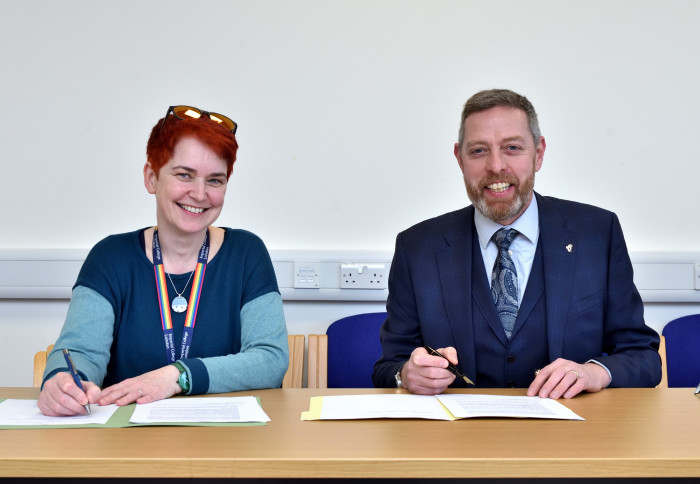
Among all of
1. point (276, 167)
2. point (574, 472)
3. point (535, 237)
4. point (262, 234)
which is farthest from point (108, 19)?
point (574, 472)

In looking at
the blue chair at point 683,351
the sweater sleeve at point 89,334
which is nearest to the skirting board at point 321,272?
the blue chair at point 683,351

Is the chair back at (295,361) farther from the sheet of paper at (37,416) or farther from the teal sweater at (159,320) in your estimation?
the sheet of paper at (37,416)

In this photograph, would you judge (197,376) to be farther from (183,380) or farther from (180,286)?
(180,286)

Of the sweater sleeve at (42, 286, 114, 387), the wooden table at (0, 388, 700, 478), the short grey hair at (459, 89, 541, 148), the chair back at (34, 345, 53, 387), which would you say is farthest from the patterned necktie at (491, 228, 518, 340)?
the chair back at (34, 345, 53, 387)

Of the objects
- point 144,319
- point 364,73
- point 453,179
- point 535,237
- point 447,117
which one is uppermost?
point 364,73

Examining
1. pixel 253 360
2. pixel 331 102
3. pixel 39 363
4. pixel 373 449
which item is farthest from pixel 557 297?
pixel 39 363

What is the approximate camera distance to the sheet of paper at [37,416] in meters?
1.41

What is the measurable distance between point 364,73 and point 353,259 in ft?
2.98

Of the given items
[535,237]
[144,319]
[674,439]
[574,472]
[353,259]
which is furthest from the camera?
[353,259]

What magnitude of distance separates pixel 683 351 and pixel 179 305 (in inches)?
90.3

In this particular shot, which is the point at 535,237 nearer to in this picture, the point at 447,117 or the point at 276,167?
the point at 447,117

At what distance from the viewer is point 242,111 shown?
10.5ft

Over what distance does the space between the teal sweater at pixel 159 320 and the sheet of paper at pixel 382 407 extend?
0.32m

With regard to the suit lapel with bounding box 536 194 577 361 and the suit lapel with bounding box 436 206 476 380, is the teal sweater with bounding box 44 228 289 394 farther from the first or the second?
the suit lapel with bounding box 536 194 577 361
